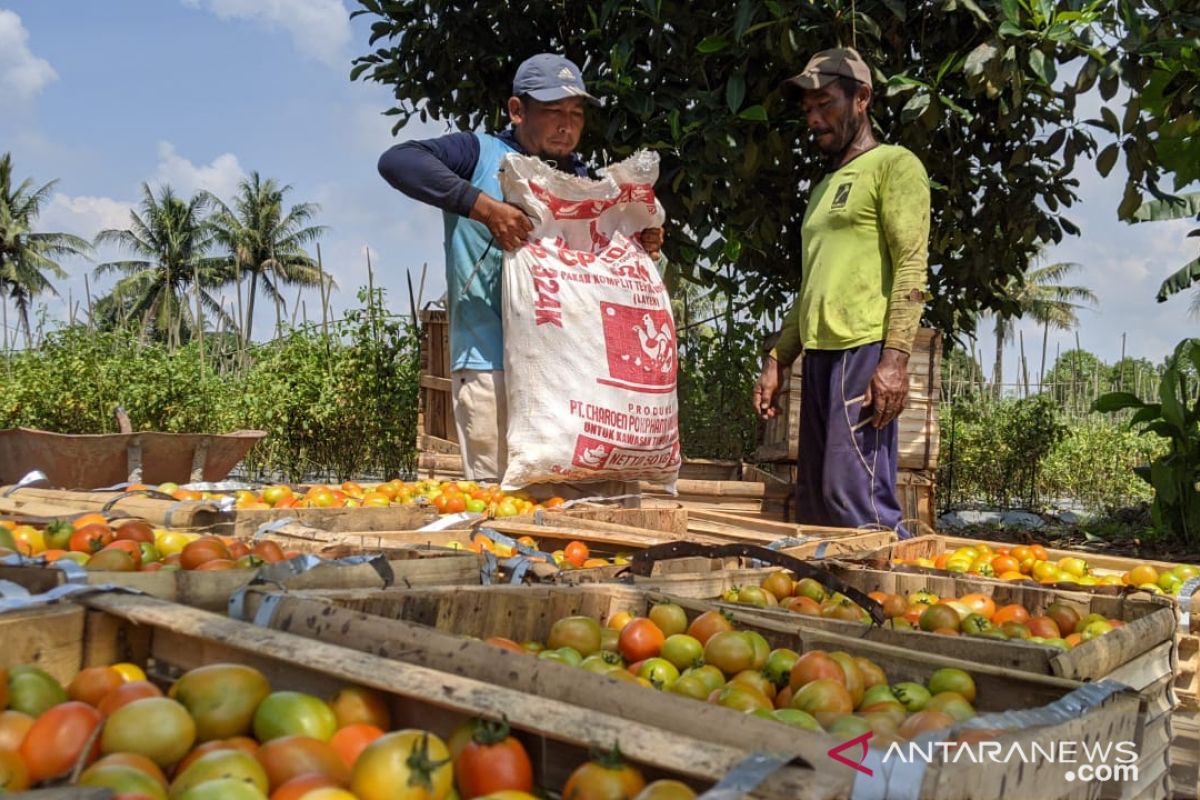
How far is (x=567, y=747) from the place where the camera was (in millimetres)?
1162

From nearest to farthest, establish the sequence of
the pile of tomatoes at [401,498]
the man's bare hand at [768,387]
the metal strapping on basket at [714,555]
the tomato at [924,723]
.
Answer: the tomato at [924,723] → the metal strapping on basket at [714,555] → the pile of tomatoes at [401,498] → the man's bare hand at [768,387]

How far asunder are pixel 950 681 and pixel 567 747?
2.51ft

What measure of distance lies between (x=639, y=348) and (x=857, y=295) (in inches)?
34.8

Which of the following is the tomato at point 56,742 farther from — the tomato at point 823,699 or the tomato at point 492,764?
the tomato at point 823,699

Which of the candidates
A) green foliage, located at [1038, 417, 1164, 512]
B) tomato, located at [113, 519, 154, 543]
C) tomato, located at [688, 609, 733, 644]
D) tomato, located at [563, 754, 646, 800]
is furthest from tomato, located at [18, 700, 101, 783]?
green foliage, located at [1038, 417, 1164, 512]

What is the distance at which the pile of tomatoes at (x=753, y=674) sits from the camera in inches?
58.0

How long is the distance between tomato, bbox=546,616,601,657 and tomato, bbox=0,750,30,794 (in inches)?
37.6

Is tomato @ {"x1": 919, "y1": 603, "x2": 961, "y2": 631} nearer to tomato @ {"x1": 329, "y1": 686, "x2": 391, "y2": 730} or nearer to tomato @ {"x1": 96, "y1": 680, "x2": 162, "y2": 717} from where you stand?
tomato @ {"x1": 329, "y1": 686, "x2": 391, "y2": 730}

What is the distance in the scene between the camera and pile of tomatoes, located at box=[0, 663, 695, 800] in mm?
1075

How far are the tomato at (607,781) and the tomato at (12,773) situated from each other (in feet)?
1.99

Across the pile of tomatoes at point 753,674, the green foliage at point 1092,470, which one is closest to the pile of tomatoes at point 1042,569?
the pile of tomatoes at point 753,674

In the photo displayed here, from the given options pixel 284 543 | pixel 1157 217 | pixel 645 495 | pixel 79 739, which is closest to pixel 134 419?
pixel 645 495

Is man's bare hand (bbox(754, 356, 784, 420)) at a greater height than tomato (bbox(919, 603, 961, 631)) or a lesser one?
greater

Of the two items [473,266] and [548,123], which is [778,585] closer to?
[473,266]
